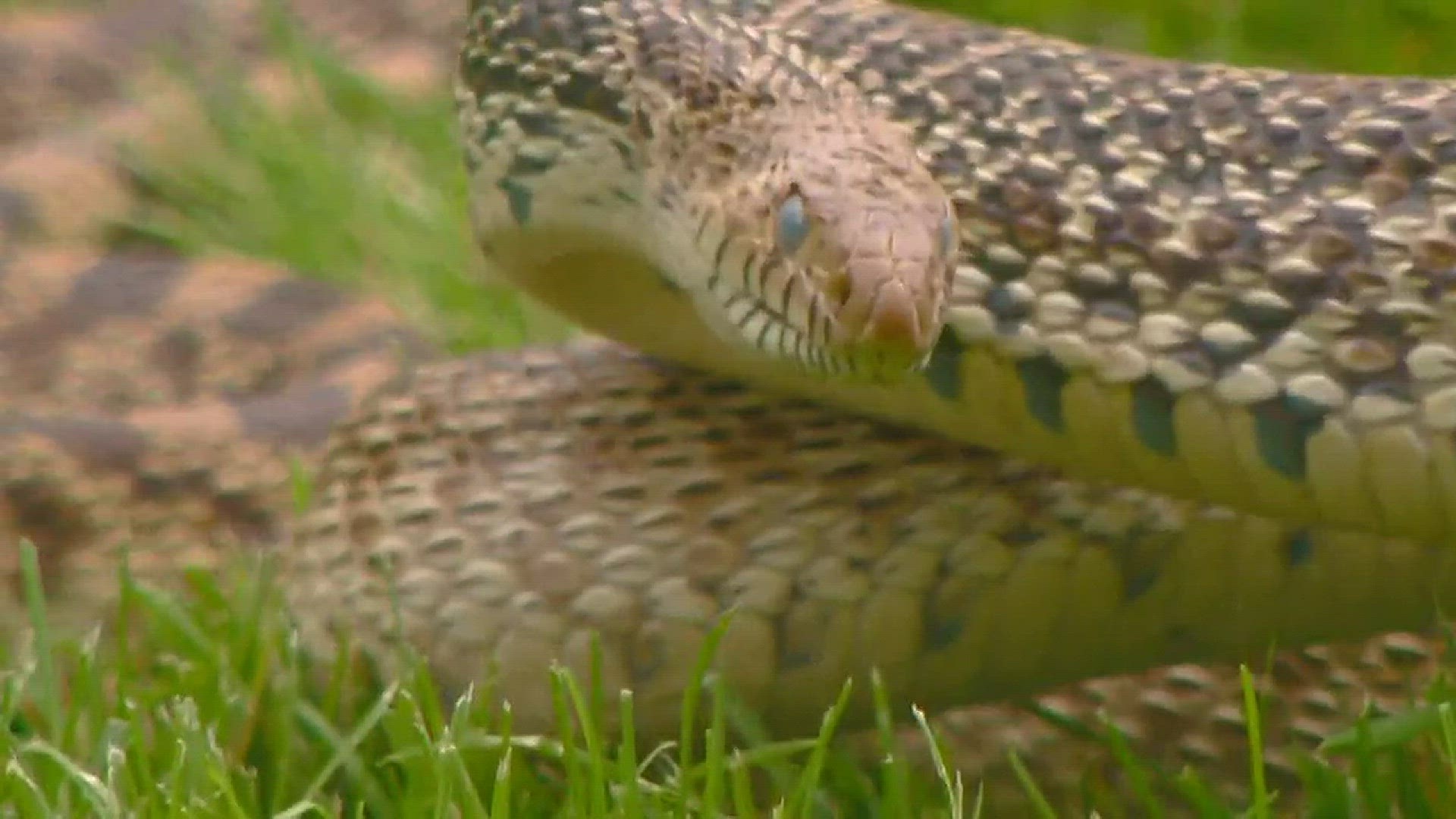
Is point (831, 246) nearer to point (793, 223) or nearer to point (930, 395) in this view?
point (793, 223)

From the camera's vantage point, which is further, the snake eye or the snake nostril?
the snake eye

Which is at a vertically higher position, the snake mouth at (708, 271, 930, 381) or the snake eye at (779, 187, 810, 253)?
the snake eye at (779, 187, 810, 253)

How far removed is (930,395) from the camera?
2984 millimetres

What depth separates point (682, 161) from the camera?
306 cm

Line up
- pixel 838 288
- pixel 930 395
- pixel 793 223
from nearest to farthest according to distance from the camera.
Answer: pixel 838 288, pixel 793 223, pixel 930 395

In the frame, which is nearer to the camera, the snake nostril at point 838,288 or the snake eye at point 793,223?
the snake nostril at point 838,288

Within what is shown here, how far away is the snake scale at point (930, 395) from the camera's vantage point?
2.83 metres

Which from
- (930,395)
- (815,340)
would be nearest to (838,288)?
(815,340)

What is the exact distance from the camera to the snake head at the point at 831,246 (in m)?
2.65

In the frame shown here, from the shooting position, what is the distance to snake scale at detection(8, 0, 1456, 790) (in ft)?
9.28

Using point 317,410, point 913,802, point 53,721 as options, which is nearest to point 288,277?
point 317,410

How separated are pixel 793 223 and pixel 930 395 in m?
0.32

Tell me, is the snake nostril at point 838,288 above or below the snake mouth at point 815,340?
above

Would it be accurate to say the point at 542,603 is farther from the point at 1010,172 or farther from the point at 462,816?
the point at 1010,172
